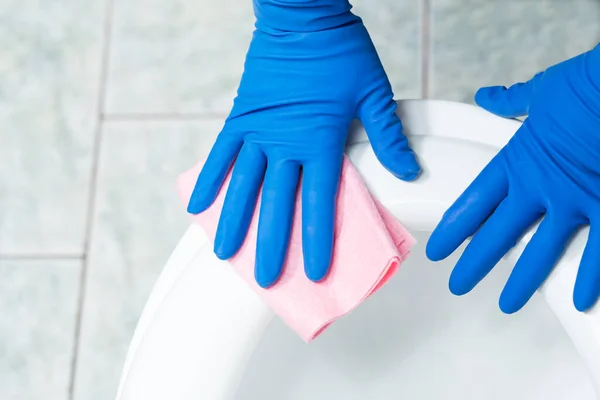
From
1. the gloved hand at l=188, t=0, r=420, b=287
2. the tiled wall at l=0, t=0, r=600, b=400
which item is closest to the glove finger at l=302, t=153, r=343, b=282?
the gloved hand at l=188, t=0, r=420, b=287

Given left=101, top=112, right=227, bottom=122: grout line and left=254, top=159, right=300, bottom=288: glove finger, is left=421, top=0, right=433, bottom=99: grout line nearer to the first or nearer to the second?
left=101, top=112, right=227, bottom=122: grout line

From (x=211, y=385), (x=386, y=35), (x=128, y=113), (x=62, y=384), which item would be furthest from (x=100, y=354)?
(x=386, y=35)

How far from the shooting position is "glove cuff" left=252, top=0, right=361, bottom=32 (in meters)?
0.57

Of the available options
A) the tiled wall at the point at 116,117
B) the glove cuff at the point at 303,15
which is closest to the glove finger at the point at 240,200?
the glove cuff at the point at 303,15

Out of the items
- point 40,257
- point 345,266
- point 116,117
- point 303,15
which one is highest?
point 303,15

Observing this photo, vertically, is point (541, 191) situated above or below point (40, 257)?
above

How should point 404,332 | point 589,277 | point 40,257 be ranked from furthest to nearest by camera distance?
point 40,257 → point 404,332 → point 589,277

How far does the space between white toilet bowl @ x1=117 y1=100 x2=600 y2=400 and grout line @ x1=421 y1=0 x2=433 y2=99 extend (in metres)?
0.42

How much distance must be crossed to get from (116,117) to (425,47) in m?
0.44

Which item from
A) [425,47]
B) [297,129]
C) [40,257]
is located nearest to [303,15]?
[297,129]

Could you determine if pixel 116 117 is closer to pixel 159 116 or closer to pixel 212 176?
pixel 159 116

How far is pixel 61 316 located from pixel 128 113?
29 cm

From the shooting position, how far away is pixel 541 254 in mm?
494

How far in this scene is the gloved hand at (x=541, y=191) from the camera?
0.50m
